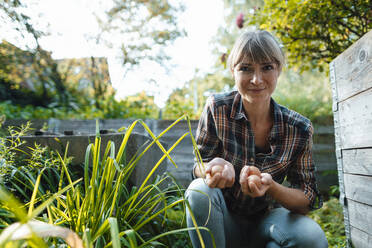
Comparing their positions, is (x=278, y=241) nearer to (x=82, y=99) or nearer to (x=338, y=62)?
(x=338, y=62)

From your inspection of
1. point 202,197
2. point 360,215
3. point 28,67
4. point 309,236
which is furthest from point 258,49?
point 28,67

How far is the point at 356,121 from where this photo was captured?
1355 mm

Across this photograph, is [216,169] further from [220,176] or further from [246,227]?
[246,227]

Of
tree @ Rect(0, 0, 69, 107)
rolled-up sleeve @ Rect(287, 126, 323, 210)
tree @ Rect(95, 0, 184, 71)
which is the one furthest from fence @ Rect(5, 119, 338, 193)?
tree @ Rect(95, 0, 184, 71)

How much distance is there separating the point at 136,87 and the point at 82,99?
53.0 inches

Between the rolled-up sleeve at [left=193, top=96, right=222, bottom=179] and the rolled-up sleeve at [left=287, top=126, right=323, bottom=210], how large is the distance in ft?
1.21

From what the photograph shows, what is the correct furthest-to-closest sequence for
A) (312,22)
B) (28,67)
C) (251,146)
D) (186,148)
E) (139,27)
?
1. (139,27)
2. (28,67)
3. (186,148)
4. (312,22)
5. (251,146)

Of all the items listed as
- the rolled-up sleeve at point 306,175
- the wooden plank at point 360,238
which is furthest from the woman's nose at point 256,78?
the wooden plank at point 360,238

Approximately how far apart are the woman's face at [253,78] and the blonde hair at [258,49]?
22 mm

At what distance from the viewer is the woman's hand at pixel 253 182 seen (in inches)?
37.4

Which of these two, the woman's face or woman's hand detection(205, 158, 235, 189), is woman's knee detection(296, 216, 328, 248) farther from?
the woman's face

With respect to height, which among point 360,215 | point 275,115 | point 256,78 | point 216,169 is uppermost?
point 256,78

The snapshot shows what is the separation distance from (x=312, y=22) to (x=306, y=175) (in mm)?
1446

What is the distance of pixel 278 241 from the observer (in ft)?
3.74
